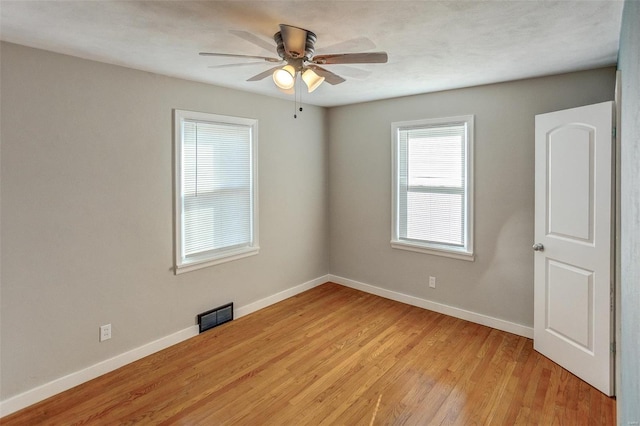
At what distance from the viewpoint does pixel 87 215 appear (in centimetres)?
263

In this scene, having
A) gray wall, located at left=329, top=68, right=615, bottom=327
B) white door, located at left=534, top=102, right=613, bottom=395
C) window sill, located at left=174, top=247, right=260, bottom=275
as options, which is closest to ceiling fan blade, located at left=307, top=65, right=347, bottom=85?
white door, located at left=534, top=102, right=613, bottom=395

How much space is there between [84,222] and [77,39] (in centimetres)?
126

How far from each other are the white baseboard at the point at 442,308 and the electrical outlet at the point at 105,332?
9.27 feet

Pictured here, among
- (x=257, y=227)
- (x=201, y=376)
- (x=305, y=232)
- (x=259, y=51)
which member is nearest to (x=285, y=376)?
(x=201, y=376)

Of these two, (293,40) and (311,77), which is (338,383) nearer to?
(311,77)

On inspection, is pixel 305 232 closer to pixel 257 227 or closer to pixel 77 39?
pixel 257 227

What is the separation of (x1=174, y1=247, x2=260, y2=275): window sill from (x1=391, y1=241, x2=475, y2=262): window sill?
168 centimetres

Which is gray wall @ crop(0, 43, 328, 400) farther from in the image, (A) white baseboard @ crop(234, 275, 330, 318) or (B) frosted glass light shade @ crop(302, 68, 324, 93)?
(B) frosted glass light shade @ crop(302, 68, 324, 93)

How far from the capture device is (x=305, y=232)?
180 inches

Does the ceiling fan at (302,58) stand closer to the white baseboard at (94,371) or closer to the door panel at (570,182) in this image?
the door panel at (570,182)

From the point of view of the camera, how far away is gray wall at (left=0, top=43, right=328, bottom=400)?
2.31 m

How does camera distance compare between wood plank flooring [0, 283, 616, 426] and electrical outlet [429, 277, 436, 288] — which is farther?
electrical outlet [429, 277, 436, 288]

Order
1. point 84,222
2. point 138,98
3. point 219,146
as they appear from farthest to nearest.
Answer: point 219,146 → point 138,98 → point 84,222

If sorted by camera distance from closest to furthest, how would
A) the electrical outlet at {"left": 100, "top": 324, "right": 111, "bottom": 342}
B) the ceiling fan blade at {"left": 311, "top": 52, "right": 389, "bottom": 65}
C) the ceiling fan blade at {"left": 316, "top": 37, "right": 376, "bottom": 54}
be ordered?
the ceiling fan blade at {"left": 311, "top": 52, "right": 389, "bottom": 65}
the ceiling fan blade at {"left": 316, "top": 37, "right": 376, "bottom": 54}
the electrical outlet at {"left": 100, "top": 324, "right": 111, "bottom": 342}
